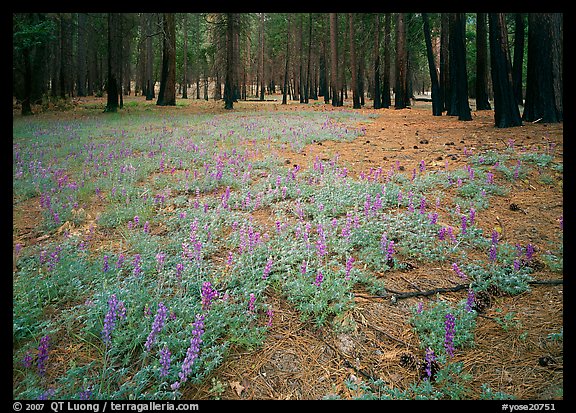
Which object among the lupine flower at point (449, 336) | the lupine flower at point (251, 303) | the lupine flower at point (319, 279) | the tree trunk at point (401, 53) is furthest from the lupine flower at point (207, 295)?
the tree trunk at point (401, 53)

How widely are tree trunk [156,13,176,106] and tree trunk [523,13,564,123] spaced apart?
19.0 m

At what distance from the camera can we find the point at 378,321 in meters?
2.88

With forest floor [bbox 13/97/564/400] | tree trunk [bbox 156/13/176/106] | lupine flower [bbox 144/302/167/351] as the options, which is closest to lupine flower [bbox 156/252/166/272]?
lupine flower [bbox 144/302/167/351]

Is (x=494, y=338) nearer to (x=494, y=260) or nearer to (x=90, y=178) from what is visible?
(x=494, y=260)

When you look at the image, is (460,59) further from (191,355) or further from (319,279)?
(191,355)

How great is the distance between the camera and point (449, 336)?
7.91ft

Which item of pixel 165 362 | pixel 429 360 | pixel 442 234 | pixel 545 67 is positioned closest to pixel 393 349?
pixel 429 360

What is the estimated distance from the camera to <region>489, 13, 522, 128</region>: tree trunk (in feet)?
34.3

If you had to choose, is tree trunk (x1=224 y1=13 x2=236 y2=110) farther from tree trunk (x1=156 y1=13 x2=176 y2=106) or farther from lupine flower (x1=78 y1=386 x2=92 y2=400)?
lupine flower (x1=78 y1=386 x2=92 y2=400)

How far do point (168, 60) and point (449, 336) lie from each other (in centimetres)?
2464

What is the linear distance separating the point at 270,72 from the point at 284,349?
231 feet

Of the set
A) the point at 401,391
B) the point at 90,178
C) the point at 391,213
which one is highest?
the point at 90,178

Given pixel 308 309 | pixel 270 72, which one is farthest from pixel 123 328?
pixel 270 72

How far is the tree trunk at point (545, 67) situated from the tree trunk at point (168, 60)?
19.0 meters
